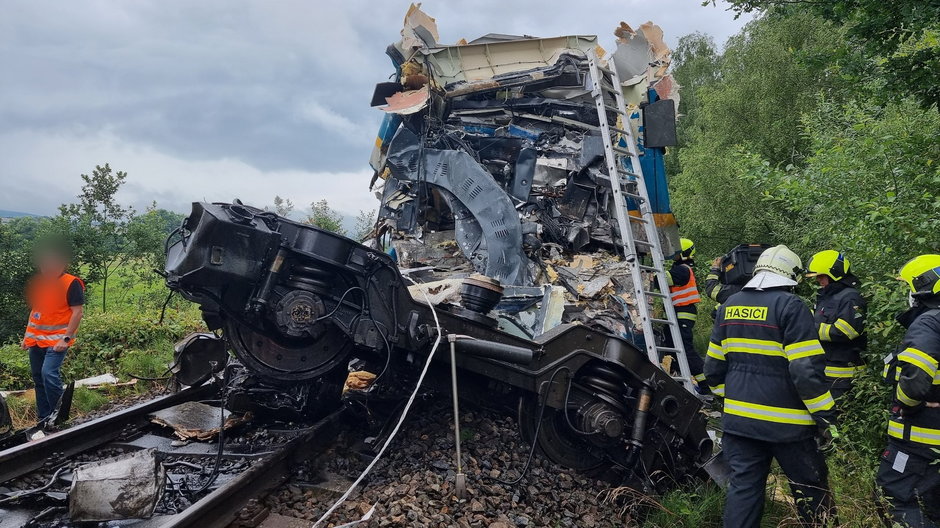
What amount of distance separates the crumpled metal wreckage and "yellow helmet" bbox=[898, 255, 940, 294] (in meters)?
3.23

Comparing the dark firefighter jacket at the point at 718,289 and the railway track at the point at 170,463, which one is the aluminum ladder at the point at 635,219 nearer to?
the dark firefighter jacket at the point at 718,289

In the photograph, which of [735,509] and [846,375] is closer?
[735,509]

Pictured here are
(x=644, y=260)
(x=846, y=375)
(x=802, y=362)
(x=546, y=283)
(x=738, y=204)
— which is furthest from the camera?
(x=738, y=204)

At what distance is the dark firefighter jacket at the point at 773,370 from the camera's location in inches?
120

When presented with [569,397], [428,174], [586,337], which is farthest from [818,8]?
[428,174]

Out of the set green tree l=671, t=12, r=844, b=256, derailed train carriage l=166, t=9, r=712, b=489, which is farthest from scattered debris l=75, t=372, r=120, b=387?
green tree l=671, t=12, r=844, b=256

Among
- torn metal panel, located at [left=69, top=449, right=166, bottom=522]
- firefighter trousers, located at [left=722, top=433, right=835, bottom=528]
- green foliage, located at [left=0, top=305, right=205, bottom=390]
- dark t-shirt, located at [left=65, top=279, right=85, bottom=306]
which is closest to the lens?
torn metal panel, located at [left=69, top=449, right=166, bottom=522]

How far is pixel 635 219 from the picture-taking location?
258 inches

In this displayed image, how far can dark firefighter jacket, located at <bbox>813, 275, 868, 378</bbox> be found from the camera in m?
4.35

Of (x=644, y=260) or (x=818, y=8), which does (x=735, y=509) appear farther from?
(x=644, y=260)

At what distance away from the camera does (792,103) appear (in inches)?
579

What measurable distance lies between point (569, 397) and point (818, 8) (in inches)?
140

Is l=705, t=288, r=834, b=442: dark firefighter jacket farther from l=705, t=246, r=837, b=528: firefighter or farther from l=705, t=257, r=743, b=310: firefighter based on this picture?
l=705, t=257, r=743, b=310: firefighter

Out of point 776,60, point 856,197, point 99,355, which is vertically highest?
point 776,60
